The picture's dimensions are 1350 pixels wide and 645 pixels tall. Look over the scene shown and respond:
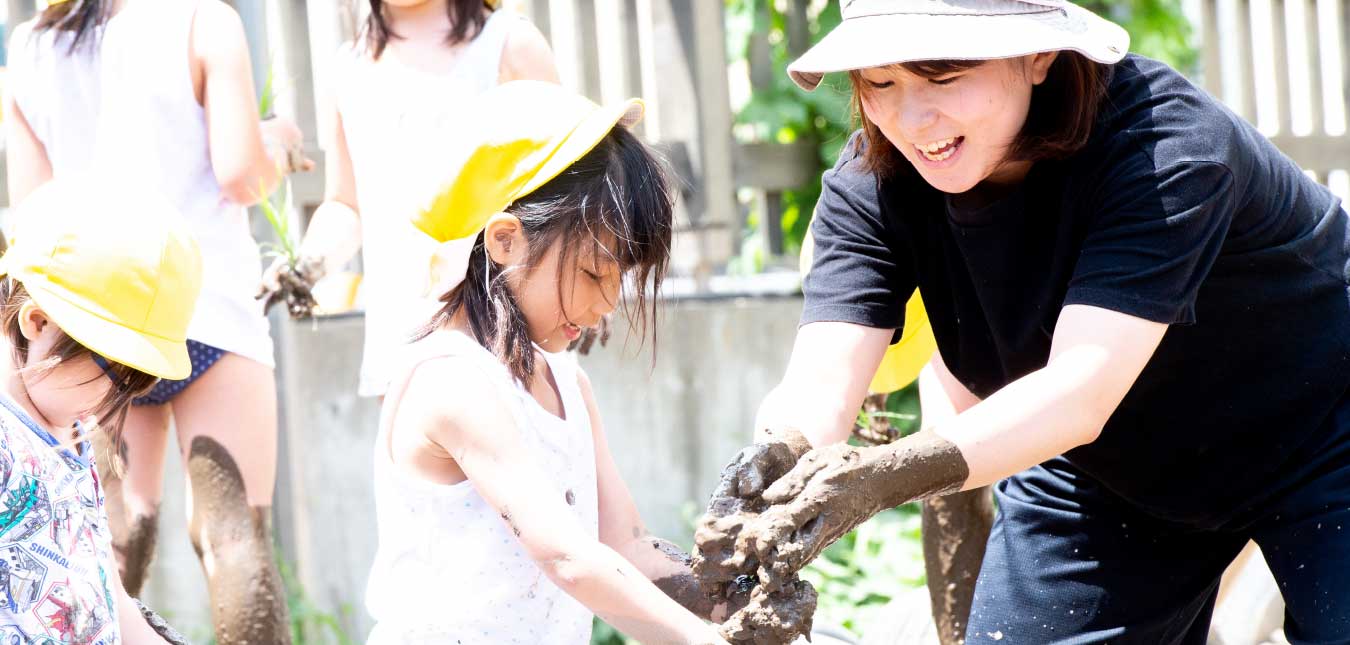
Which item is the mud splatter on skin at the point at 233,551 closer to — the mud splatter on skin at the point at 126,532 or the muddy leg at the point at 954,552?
the mud splatter on skin at the point at 126,532

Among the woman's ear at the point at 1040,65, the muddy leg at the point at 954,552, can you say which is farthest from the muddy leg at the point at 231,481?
the woman's ear at the point at 1040,65

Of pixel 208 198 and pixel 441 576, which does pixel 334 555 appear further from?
pixel 441 576

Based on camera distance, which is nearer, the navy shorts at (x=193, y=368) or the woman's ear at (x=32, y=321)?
the woman's ear at (x=32, y=321)

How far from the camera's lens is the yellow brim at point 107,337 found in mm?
2234

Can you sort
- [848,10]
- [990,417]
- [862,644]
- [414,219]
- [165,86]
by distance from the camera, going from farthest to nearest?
[862,644] < [165,86] < [414,219] < [848,10] < [990,417]

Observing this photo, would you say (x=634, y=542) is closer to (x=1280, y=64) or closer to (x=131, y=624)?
(x=131, y=624)

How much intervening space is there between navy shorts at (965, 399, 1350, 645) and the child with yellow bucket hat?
1435 millimetres

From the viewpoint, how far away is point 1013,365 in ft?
7.93

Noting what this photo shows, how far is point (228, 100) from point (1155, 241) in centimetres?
201

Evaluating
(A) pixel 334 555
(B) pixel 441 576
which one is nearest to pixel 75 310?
(B) pixel 441 576

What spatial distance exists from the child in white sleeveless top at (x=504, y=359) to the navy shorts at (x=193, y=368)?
94cm

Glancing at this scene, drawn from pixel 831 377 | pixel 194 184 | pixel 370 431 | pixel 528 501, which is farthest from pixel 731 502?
pixel 370 431

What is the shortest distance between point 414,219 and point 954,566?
1.56 m

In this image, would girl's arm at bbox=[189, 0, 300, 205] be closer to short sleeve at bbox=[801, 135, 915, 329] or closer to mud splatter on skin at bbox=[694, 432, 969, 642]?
short sleeve at bbox=[801, 135, 915, 329]
